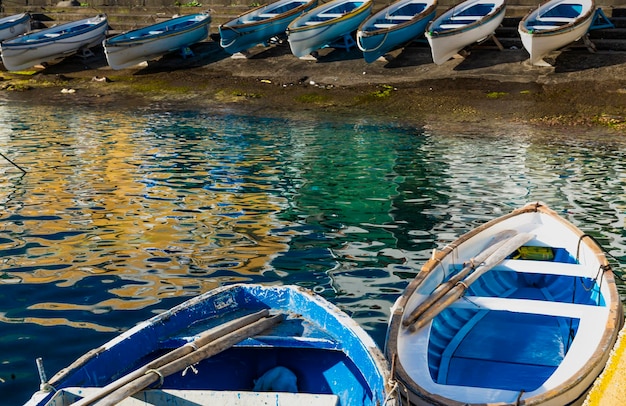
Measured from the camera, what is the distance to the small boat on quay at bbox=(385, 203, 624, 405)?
5223 mm

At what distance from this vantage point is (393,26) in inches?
827

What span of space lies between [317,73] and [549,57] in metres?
6.44

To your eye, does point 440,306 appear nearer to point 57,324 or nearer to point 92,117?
point 57,324

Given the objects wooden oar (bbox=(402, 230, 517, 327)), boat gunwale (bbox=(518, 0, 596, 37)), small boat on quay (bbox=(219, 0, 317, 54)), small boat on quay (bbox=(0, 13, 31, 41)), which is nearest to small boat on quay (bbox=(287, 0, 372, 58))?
small boat on quay (bbox=(219, 0, 317, 54))

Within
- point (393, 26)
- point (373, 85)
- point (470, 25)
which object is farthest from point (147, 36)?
point (470, 25)

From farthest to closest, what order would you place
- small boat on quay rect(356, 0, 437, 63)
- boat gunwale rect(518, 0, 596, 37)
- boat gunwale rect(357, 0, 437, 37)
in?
small boat on quay rect(356, 0, 437, 63), boat gunwale rect(357, 0, 437, 37), boat gunwale rect(518, 0, 596, 37)

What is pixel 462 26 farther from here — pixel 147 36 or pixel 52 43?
pixel 52 43

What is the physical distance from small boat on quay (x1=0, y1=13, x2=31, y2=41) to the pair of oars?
80.2 feet

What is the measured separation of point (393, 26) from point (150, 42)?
780 cm

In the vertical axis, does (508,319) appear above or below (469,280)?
below

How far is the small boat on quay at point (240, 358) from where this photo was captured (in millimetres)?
4801

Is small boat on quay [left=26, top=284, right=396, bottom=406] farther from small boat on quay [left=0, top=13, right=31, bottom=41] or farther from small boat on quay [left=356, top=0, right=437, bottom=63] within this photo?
small boat on quay [left=0, top=13, right=31, bottom=41]

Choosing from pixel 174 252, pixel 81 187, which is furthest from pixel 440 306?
pixel 81 187

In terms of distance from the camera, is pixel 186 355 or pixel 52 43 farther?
pixel 52 43
